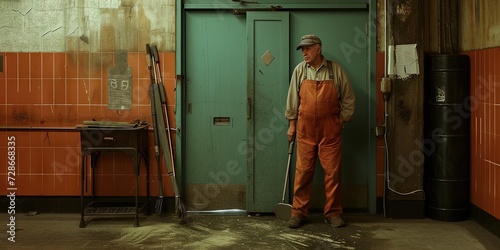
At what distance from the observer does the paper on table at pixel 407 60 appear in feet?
19.8

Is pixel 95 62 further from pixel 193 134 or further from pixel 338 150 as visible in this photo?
pixel 338 150

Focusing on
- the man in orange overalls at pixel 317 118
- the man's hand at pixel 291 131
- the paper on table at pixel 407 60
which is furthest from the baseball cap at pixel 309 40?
the paper on table at pixel 407 60

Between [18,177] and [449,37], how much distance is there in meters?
4.80

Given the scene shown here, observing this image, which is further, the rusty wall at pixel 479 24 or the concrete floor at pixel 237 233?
the rusty wall at pixel 479 24

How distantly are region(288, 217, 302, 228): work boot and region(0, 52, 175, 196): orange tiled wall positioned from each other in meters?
1.41

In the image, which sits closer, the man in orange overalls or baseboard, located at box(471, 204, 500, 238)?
baseboard, located at box(471, 204, 500, 238)

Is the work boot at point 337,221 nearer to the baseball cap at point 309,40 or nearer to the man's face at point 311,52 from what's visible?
the man's face at point 311,52

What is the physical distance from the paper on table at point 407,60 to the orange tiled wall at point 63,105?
2.37 m

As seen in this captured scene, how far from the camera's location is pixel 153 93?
6.09m

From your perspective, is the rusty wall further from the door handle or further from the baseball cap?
the door handle

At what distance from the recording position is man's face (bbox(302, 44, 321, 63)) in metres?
5.72

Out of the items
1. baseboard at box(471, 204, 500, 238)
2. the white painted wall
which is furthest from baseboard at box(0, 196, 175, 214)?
baseboard at box(471, 204, 500, 238)

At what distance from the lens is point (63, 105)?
6230 mm

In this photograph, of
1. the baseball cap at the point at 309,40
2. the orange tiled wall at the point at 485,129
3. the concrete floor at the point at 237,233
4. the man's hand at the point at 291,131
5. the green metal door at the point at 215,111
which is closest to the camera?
the concrete floor at the point at 237,233
